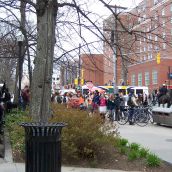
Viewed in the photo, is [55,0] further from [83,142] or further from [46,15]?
[83,142]

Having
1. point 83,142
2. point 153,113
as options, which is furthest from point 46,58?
point 153,113

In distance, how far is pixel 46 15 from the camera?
33.0 ft

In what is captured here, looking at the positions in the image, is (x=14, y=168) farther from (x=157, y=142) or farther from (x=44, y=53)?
(x=157, y=142)

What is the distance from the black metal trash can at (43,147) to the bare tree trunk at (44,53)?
3.96 metres

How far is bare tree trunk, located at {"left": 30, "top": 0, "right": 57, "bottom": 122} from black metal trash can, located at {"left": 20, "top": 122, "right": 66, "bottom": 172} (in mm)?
3958

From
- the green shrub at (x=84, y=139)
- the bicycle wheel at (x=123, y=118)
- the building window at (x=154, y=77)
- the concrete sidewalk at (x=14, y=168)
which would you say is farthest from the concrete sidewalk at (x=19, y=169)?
the building window at (x=154, y=77)

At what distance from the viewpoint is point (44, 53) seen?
10.1 meters

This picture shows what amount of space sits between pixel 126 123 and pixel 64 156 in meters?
14.9

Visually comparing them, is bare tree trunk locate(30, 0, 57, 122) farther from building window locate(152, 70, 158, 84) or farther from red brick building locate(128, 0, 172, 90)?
building window locate(152, 70, 158, 84)

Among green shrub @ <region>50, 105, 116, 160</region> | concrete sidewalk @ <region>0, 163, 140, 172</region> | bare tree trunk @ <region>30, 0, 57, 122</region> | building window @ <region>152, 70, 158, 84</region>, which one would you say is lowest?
concrete sidewalk @ <region>0, 163, 140, 172</region>

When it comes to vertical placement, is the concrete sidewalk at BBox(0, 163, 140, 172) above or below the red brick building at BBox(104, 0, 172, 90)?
below

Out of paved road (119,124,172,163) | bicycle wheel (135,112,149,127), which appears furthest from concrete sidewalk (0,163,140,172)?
bicycle wheel (135,112,149,127)

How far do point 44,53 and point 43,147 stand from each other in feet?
14.6

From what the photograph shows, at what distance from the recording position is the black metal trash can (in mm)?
5918
